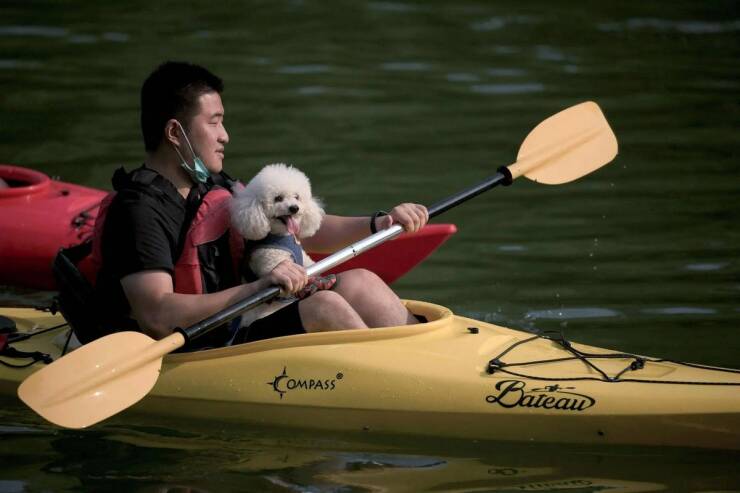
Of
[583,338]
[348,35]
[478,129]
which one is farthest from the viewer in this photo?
[348,35]

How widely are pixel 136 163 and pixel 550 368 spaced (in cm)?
451

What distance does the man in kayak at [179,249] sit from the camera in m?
4.13

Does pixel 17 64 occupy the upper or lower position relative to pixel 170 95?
lower

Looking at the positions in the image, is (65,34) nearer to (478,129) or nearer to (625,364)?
(478,129)

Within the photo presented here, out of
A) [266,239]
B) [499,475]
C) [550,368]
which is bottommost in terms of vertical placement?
[499,475]

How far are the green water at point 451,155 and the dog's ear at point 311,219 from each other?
669 millimetres

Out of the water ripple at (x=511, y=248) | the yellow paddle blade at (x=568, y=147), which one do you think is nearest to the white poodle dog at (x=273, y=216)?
the yellow paddle blade at (x=568, y=147)

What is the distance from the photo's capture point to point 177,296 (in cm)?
413

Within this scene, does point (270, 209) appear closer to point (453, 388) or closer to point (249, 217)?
point (249, 217)

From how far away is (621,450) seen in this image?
4.14 metres

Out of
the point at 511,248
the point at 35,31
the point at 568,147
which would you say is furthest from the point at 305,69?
the point at 568,147

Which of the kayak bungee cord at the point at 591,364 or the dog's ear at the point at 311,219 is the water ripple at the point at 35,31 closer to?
the dog's ear at the point at 311,219

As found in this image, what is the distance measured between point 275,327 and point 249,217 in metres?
0.42

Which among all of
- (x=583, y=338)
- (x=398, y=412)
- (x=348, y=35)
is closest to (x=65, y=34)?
(x=348, y=35)
